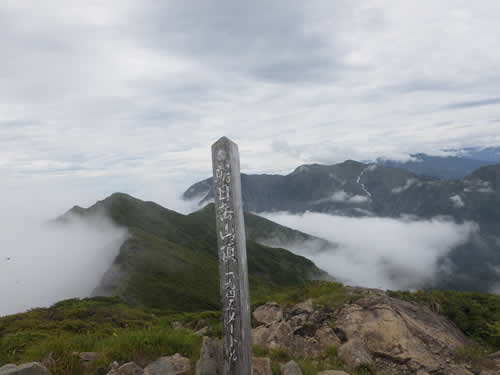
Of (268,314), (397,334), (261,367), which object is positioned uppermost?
(261,367)

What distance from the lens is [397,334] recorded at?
43.5 feet

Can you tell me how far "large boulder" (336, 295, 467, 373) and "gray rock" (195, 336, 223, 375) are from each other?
6579 mm

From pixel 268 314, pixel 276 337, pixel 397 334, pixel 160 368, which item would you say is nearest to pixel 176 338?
pixel 160 368

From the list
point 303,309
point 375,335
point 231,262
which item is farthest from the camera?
point 303,309

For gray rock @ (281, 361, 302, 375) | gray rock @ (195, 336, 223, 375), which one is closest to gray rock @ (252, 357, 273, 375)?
gray rock @ (281, 361, 302, 375)

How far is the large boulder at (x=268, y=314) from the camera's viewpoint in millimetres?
16609

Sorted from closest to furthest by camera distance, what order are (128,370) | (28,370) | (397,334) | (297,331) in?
(28,370)
(128,370)
(397,334)
(297,331)

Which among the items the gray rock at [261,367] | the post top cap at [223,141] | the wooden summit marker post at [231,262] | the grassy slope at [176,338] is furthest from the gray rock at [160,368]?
the post top cap at [223,141]

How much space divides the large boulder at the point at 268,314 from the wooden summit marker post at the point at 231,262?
32.5 feet

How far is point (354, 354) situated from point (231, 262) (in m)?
8.49

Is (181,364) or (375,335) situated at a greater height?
(181,364)

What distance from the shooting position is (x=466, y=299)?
18688 millimetres

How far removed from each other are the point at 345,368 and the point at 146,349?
289 inches

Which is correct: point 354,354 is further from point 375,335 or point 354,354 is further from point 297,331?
point 297,331
